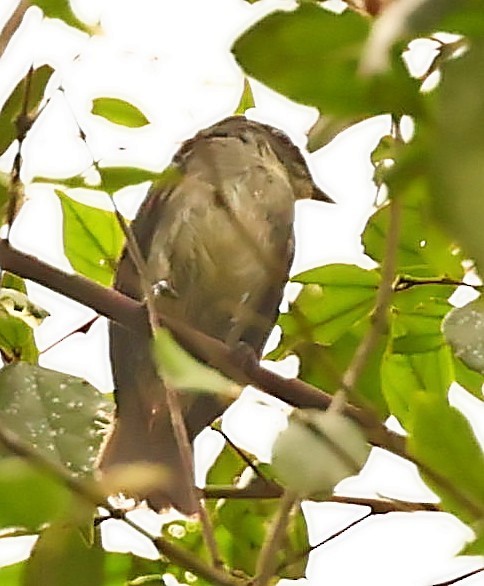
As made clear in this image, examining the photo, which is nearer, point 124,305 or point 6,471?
point 6,471

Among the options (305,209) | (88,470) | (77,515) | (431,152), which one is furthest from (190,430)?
(431,152)

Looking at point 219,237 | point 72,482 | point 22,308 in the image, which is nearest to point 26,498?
point 72,482

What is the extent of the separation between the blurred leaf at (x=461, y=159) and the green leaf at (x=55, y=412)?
32 cm

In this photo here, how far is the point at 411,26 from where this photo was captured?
200 mm

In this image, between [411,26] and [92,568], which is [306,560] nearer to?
[92,568]

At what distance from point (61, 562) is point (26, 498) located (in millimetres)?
116

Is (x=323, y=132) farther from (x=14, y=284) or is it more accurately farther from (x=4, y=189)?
(x=14, y=284)

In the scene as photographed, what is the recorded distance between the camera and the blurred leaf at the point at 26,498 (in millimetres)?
298

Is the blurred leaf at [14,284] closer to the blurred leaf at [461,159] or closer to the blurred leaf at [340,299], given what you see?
the blurred leaf at [340,299]

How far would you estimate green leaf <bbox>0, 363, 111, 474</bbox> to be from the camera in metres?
0.52

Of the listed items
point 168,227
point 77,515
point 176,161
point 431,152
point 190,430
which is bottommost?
point 190,430

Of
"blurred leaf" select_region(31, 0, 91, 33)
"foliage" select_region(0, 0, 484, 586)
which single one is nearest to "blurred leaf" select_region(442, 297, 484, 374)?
"foliage" select_region(0, 0, 484, 586)

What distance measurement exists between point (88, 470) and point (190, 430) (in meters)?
0.60

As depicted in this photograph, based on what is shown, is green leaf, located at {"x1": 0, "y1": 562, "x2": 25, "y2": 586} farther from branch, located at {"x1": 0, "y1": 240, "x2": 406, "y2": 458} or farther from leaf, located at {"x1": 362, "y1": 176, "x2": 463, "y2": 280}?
leaf, located at {"x1": 362, "y1": 176, "x2": 463, "y2": 280}
